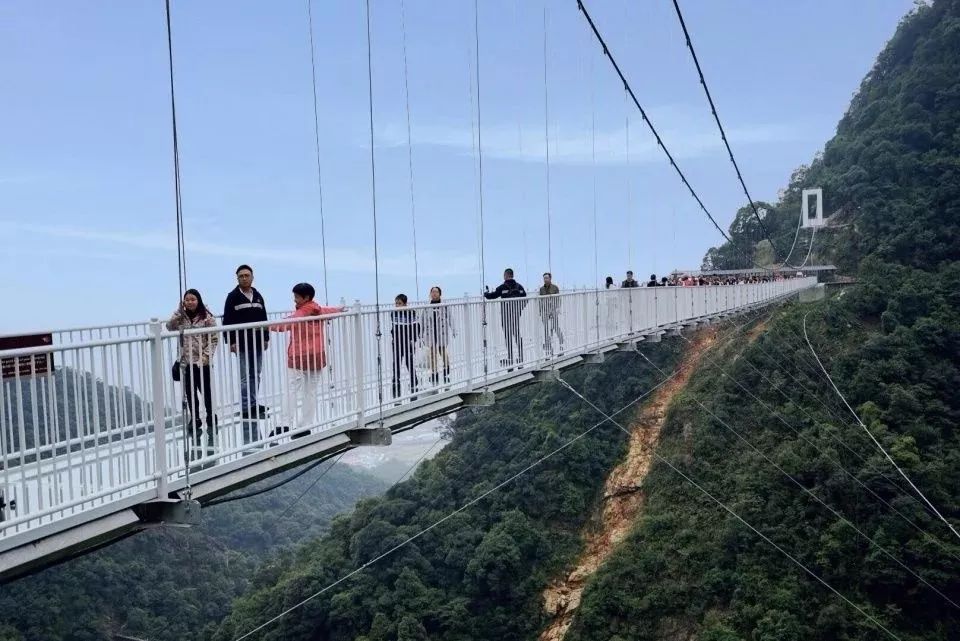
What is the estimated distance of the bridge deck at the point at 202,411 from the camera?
9.41 feet

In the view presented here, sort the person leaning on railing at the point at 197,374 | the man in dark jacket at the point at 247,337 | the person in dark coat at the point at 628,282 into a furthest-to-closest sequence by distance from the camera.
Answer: the person in dark coat at the point at 628,282
the man in dark jacket at the point at 247,337
the person leaning on railing at the point at 197,374

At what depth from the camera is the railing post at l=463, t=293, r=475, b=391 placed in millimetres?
6215

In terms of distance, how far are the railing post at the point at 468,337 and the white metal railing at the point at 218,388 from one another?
11 mm

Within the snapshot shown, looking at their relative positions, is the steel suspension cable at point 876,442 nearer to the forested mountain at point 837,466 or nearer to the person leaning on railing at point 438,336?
the forested mountain at point 837,466

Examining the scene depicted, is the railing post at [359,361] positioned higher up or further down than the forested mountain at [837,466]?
higher up

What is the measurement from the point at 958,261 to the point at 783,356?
8679mm

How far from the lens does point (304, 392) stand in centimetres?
438

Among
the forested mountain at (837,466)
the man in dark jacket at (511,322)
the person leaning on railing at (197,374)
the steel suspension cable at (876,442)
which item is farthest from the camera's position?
the steel suspension cable at (876,442)

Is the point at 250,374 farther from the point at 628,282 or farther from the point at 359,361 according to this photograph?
the point at 628,282

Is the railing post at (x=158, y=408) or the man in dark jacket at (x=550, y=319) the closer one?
the railing post at (x=158, y=408)

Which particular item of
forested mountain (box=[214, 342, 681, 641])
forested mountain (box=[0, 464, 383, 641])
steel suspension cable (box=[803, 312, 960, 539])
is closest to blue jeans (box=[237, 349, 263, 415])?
forested mountain (box=[0, 464, 383, 641])

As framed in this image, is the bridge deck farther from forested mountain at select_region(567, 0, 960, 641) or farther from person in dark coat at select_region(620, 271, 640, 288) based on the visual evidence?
forested mountain at select_region(567, 0, 960, 641)

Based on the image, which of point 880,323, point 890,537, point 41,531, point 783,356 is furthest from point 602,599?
point 41,531

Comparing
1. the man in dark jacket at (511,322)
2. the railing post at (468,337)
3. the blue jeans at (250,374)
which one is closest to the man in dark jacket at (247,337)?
the blue jeans at (250,374)
